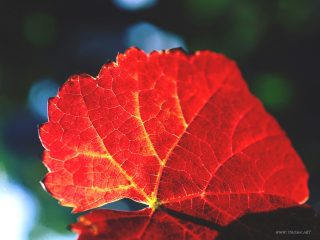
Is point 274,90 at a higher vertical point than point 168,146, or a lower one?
lower

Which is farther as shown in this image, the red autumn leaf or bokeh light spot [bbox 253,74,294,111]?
bokeh light spot [bbox 253,74,294,111]

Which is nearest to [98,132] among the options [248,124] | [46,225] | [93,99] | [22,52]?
[93,99]

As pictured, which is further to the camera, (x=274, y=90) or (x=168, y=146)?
(x=274, y=90)

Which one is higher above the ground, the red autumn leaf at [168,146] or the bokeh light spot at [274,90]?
the red autumn leaf at [168,146]

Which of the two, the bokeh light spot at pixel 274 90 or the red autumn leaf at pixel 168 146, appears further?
the bokeh light spot at pixel 274 90

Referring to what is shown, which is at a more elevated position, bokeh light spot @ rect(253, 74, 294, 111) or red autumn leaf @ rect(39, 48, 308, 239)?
red autumn leaf @ rect(39, 48, 308, 239)
